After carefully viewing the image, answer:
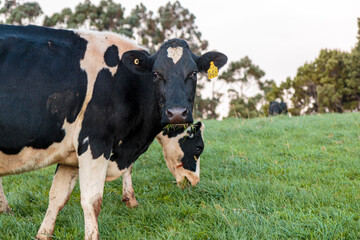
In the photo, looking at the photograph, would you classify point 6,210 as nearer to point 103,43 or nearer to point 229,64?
point 103,43

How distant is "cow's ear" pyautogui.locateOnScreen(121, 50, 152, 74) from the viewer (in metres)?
3.55

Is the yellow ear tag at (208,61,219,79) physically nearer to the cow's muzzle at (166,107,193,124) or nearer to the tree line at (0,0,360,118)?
the cow's muzzle at (166,107,193,124)

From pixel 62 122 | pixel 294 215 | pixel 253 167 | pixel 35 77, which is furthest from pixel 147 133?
pixel 253 167

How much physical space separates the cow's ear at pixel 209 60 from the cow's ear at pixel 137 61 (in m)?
0.62

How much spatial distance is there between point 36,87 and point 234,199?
2.71 m

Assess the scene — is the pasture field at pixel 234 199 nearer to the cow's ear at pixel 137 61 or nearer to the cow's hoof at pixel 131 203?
the cow's hoof at pixel 131 203

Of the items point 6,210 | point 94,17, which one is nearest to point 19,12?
point 94,17

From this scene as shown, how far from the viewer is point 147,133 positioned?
3949mm

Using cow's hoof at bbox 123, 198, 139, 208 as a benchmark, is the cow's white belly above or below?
above

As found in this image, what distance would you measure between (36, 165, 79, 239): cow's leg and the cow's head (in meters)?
1.42

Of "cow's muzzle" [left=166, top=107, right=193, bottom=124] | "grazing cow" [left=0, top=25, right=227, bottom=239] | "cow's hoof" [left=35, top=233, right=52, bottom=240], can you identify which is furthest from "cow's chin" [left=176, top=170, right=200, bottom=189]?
"cow's muzzle" [left=166, top=107, right=193, bottom=124]

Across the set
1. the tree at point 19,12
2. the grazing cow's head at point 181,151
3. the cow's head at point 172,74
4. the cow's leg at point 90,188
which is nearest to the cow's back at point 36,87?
the cow's leg at point 90,188

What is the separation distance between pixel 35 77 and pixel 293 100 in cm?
3633

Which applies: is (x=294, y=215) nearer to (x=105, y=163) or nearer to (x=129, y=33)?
(x=105, y=163)
